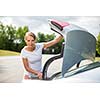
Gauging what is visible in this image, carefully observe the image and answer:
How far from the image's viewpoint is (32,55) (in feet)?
19.0

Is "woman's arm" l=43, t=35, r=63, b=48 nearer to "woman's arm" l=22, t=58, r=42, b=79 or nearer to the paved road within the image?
the paved road

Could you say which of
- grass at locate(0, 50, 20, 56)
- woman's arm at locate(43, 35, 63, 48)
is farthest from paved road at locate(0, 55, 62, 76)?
woman's arm at locate(43, 35, 63, 48)

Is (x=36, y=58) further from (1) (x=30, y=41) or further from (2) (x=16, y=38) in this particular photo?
(2) (x=16, y=38)

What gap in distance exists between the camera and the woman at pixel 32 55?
5781 mm

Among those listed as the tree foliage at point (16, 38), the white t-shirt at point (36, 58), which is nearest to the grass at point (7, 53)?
the tree foliage at point (16, 38)

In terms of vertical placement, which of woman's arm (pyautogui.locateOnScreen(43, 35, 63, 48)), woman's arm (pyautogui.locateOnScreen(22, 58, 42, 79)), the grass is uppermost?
woman's arm (pyautogui.locateOnScreen(43, 35, 63, 48))

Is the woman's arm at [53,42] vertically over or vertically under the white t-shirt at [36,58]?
over

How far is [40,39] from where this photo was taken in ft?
19.0

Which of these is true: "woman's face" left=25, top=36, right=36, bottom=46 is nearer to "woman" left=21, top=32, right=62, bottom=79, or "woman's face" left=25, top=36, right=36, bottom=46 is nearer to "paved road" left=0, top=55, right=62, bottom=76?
"woman" left=21, top=32, right=62, bottom=79

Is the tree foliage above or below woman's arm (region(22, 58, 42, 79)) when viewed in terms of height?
above

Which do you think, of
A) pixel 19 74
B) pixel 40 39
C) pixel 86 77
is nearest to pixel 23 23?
pixel 40 39

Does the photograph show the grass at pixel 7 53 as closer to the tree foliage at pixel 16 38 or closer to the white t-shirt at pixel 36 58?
the tree foliage at pixel 16 38

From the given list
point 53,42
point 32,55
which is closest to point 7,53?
point 32,55

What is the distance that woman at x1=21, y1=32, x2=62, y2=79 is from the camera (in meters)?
5.78
